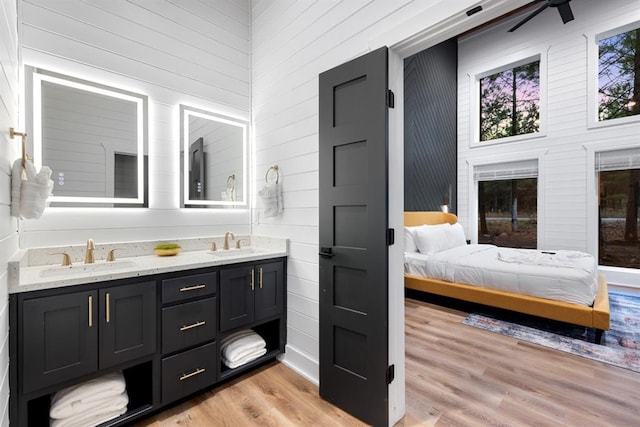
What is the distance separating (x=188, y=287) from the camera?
193cm

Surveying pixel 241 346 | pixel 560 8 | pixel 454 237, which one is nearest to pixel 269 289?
pixel 241 346

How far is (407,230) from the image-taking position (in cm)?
436

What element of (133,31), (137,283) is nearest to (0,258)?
(137,283)

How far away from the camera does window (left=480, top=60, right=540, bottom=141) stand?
548 cm

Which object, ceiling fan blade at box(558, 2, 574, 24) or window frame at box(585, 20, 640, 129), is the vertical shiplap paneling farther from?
window frame at box(585, 20, 640, 129)

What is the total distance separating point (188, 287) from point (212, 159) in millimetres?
1280

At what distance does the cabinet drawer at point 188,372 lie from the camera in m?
1.85

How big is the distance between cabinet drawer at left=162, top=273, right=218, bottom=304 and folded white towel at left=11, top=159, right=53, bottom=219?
752 mm

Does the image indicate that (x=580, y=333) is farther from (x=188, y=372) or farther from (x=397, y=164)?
(x=188, y=372)

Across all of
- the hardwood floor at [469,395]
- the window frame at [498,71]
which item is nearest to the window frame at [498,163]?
the window frame at [498,71]

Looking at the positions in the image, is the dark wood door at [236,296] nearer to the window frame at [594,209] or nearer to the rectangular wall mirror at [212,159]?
the rectangular wall mirror at [212,159]

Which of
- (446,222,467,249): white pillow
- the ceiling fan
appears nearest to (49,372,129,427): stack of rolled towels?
(446,222,467,249): white pillow

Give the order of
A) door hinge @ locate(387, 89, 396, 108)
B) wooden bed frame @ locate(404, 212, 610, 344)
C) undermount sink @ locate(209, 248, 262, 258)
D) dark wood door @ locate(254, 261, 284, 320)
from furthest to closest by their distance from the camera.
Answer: wooden bed frame @ locate(404, 212, 610, 344)
undermount sink @ locate(209, 248, 262, 258)
dark wood door @ locate(254, 261, 284, 320)
door hinge @ locate(387, 89, 396, 108)

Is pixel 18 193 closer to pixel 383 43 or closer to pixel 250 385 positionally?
pixel 250 385
